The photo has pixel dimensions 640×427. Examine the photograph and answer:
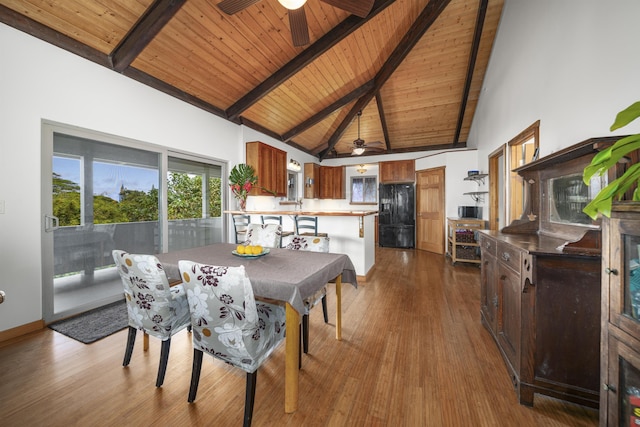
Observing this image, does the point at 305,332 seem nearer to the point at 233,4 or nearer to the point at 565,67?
the point at 233,4

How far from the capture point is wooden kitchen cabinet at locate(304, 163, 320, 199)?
731 centimetres

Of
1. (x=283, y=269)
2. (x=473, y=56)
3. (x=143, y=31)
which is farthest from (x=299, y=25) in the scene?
(x=473, y=56)

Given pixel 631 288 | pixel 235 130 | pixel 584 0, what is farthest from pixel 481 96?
pixel 631 288

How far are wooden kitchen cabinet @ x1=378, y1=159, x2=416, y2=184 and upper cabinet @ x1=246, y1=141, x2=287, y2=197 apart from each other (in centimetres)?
296

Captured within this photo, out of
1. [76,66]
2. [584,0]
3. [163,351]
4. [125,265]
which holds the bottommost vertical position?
[163,351]

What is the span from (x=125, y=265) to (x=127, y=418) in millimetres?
851

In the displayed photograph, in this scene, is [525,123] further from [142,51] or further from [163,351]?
[142,51]

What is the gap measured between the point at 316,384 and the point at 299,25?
3.02m

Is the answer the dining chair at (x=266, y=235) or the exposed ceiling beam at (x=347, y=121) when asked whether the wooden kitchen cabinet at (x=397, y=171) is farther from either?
the dining chair at (x=266, y=235)

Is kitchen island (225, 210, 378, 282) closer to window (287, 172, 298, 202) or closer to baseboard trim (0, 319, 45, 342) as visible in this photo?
baseboard trim (0, 319, 45, 342)

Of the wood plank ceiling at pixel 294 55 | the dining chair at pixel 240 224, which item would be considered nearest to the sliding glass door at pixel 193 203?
the dining chair at pixel 240 224

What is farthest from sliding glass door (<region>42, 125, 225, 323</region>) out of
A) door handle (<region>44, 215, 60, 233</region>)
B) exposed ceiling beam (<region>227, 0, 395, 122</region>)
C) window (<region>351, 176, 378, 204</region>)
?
window (<region>351, 176, 378, 204</region>)

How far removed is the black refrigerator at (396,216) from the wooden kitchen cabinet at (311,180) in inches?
78.5

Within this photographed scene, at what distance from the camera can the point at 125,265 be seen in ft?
5.03
